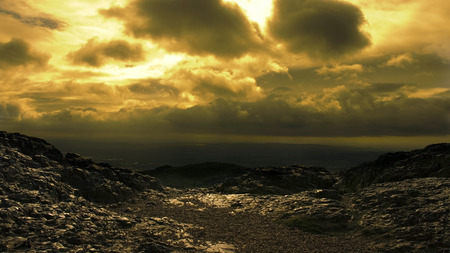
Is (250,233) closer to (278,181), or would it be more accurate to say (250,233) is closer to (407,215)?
(407,215)

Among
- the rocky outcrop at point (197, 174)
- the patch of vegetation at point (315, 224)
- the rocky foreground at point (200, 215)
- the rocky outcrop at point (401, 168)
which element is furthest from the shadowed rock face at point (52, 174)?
the rocky outcrop at point (401, 168)

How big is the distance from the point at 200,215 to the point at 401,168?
38376mm

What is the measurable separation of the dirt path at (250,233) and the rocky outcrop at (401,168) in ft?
88.9

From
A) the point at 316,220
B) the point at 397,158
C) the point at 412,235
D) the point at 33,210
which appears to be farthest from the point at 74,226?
the point at 397,158

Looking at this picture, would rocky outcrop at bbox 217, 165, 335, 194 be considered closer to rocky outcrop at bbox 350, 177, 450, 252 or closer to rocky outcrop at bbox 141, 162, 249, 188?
rocky outcrop at bbox 141, 162, 249, 188

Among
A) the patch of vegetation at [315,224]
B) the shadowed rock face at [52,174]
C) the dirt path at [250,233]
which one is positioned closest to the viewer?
the dirt path at [250,233]

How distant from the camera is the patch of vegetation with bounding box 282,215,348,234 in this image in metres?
30.5

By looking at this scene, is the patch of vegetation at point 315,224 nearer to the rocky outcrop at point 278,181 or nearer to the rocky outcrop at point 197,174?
the rocky outcrop at point 278,181

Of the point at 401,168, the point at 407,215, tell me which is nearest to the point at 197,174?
the point at 401,168

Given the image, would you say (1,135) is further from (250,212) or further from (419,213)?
(419,213)

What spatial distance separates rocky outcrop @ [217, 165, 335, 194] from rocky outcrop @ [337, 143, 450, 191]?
178 inches

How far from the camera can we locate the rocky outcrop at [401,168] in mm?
47469

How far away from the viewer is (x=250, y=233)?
1168 inches

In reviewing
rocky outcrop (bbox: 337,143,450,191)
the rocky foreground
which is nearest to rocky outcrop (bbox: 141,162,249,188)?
the rocky foreground
